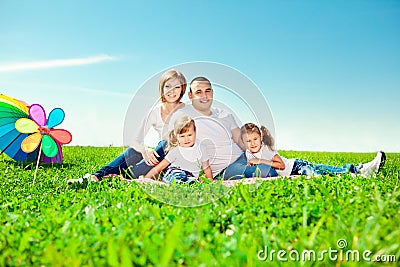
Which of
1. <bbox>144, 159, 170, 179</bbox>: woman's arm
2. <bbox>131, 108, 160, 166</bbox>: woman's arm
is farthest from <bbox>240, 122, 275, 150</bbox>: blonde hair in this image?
<bbox>144, 159, 170, 179</bbox>: woman's arm

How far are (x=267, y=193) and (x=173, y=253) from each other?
1471 millimetres

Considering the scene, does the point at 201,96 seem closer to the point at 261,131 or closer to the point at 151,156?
the point at 261,131

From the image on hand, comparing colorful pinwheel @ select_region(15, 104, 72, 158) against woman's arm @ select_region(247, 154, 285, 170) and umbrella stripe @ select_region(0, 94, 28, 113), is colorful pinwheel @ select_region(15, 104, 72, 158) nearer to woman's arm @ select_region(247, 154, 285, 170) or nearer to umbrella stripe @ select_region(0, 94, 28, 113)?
umbrella stripe @ select_region(0, 94, 28, 113)

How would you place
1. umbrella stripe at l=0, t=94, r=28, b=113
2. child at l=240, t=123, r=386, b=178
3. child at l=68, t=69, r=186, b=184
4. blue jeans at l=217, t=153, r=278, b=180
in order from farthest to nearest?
umbrella stripe at l=0, t=94, r=28, b=113
blue jeans at l=217, t=153, r=278, b=180
child at l=240, t=123, r=386, b=178
child at l=68, t=69, r=186, b=184

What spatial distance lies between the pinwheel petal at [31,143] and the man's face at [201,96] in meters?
2.83

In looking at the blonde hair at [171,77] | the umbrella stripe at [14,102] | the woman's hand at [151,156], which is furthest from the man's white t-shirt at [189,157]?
the umbrella stripe at [14,102]

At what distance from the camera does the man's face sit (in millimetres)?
4441

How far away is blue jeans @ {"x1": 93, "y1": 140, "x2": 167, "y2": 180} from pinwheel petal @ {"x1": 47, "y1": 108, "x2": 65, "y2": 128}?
3.36 feet

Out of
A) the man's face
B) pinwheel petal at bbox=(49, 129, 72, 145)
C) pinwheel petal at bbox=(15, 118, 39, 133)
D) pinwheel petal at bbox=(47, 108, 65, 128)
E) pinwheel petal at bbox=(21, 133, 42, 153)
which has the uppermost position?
the man's face

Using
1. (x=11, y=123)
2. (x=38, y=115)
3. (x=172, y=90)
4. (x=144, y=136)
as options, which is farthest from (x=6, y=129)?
(x=172, y=90)

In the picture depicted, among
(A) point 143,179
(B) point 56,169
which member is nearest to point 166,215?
(A) point 143,179

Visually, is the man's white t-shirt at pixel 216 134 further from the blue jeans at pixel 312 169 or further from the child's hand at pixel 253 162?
the blue jeans at pixel 312 169

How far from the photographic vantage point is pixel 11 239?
2.70 metres

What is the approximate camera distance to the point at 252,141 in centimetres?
491
